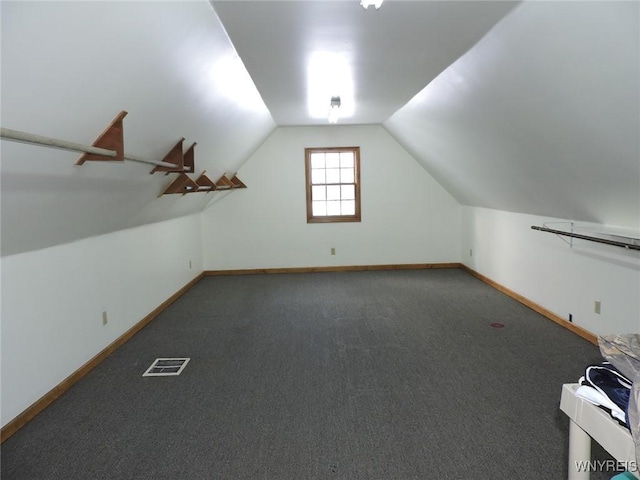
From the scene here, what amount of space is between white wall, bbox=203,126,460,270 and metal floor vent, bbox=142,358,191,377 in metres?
3.77

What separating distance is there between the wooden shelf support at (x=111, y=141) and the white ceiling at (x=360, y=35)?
31.0 inches

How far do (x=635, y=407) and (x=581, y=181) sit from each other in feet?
8.64

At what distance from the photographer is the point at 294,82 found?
414 centimetres

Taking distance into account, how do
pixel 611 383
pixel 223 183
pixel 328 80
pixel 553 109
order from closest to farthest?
pixel 611 383, pixel 553 109, pixel 328 80, pixel 223 183

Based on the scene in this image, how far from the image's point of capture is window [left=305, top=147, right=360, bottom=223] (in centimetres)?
744

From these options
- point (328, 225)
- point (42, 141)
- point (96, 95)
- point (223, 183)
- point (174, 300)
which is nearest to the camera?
point (42, 141)

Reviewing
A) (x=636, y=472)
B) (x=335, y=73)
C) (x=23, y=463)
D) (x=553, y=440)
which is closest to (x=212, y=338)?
(x=23, y=463)

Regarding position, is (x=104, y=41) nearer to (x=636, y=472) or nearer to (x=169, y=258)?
(x=636, y=472)

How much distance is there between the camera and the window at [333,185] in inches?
293

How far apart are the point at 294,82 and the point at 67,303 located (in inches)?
99.2

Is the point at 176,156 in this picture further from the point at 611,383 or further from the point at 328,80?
the point at 611,383

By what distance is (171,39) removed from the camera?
2387 mm

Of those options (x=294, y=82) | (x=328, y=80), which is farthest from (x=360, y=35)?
(x=294, y=82)

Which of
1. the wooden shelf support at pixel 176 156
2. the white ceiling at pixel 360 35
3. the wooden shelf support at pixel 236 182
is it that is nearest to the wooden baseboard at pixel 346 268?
the wooden shelf support at pixel 236 182
